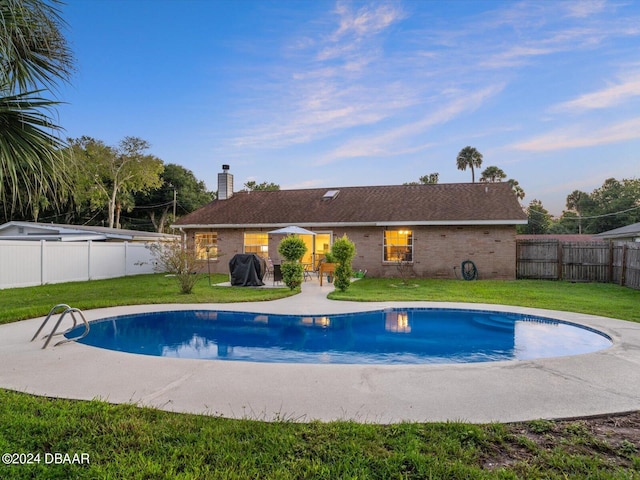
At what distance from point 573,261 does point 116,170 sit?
118 feet

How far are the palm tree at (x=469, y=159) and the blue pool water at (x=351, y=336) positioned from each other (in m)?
35.3

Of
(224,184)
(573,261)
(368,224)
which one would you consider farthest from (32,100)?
(573,261)

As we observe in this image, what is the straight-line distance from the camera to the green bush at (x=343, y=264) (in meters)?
12.4

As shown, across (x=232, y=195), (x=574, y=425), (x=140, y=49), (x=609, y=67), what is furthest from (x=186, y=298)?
(x=609, y=67)

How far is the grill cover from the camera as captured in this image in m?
13.7

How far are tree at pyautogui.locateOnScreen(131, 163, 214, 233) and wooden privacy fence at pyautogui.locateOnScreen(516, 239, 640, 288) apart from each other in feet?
113

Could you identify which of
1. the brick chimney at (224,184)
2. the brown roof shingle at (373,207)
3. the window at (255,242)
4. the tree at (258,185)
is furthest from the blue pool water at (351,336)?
the tree at (258,185)

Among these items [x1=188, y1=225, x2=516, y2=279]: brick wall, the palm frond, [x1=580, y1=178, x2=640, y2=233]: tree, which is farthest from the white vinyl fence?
[x1=580, y1=178, x2=640, y2=233]: tree

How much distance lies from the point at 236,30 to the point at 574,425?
15.1 meters

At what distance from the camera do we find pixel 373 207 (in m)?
18.6

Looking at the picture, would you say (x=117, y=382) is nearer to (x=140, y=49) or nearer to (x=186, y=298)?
(x=186, y=298)

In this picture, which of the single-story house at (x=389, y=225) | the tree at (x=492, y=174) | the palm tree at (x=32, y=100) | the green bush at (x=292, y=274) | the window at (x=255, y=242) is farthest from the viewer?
the tree at (x=492, y=174)

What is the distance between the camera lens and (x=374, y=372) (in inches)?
184

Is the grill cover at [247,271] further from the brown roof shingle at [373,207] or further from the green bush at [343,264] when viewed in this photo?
the brown roof shingle at [373,207]
